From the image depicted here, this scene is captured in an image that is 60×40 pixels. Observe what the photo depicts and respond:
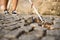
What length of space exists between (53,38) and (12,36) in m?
0.34

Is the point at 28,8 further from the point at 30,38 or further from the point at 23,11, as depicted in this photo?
the point at 30,38

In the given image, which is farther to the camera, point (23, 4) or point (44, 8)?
point (23, 4)

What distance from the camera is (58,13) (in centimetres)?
438

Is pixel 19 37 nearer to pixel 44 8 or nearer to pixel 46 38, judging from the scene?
pixel 46 38

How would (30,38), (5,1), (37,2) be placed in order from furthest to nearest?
(37,2) → (5,1) → (30,38)

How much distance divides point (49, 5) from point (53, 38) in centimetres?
304

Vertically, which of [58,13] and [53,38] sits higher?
[53,38]

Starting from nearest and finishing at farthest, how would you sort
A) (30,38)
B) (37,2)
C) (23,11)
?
(30,38), (37,2), (23,11)

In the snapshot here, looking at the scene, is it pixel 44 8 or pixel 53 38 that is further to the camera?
pixel 44 8

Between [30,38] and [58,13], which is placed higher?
[30,38]

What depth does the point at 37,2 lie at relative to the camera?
4.74 m

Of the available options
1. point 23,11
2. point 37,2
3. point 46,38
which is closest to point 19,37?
point 46,38

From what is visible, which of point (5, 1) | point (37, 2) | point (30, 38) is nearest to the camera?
point (30, 38)

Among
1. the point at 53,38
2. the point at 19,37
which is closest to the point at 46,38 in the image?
the point at 53,38
